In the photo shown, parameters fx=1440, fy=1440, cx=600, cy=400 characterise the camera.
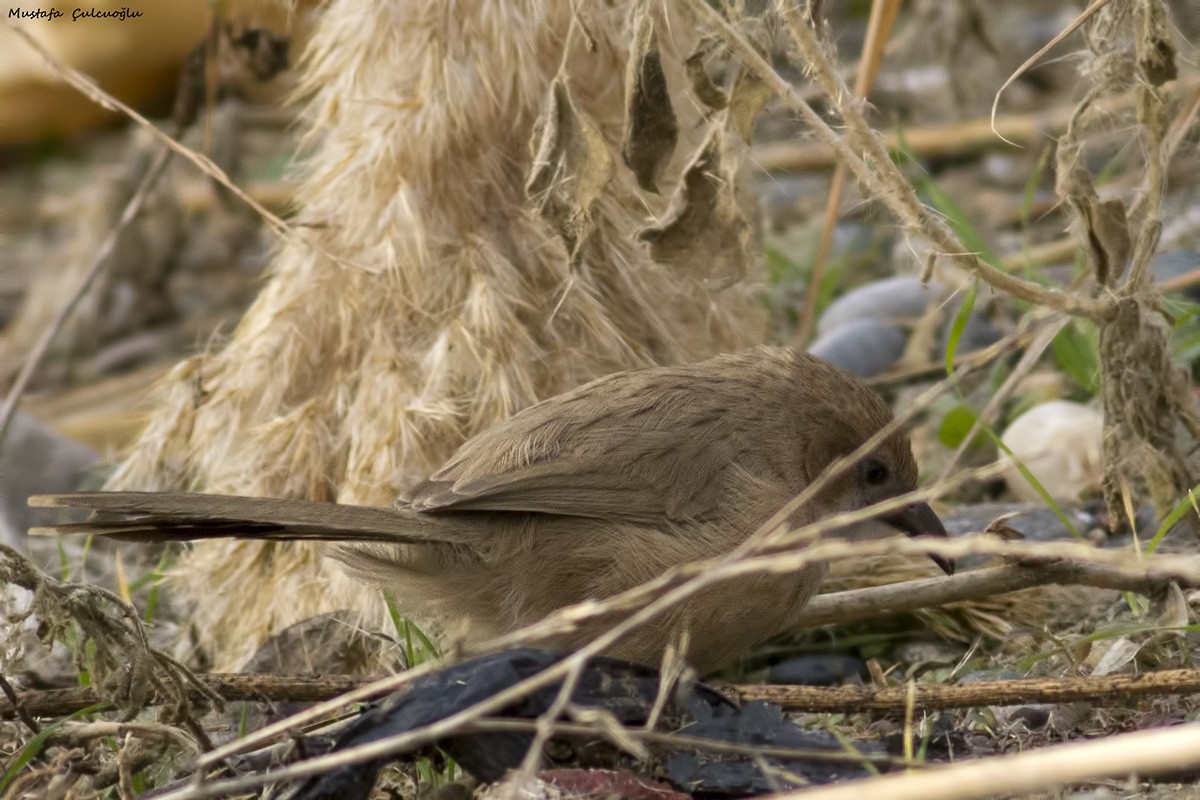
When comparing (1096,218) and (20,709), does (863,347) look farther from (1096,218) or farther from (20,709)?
(20,709)

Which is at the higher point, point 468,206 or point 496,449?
point 468,206

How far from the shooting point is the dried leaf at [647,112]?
287 centimetres

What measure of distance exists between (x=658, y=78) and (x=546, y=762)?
1.37 meters

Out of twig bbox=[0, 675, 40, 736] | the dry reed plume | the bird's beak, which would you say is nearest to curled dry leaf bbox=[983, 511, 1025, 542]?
the bird's beak

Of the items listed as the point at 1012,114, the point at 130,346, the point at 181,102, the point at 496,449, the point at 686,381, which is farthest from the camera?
the point at 1012,114

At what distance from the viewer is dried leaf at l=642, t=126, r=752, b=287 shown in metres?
2.99

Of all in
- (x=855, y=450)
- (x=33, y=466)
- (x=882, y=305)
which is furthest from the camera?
(x=882, y=305)

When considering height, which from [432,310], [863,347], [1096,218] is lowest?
[863,347]

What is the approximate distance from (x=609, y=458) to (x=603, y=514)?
128mm

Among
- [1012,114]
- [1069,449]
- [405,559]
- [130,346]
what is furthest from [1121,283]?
[130,346]

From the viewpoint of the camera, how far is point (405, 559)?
3.10 metres

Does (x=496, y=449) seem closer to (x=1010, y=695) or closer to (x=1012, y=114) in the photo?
(x=1010, y=695)

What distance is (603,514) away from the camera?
3.10 metres

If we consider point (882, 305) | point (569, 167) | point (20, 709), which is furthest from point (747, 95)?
point (882, 305)
